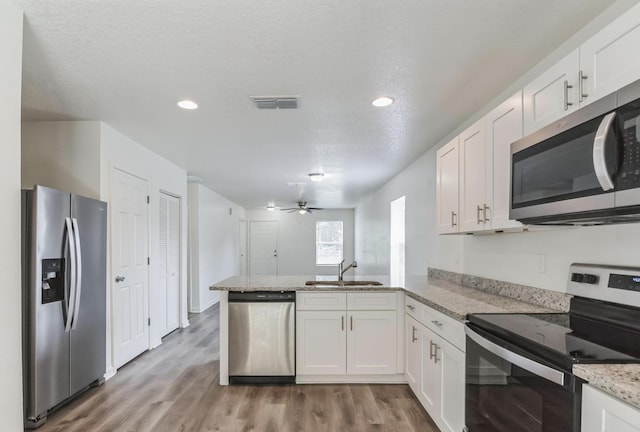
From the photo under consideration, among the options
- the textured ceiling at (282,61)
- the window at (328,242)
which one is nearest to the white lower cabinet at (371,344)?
the textured ceiling at (282,61)

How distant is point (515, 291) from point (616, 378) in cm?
151

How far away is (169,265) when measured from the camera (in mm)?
5215

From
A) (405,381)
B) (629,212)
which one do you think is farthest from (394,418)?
(629,212)

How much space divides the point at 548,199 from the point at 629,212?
38cm

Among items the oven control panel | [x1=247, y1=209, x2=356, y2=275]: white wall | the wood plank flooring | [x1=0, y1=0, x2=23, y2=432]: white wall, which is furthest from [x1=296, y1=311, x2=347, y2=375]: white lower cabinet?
[x1=247, y1=209, x2=356, y2=275]: white wall

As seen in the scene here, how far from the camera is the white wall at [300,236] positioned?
38.4 feet

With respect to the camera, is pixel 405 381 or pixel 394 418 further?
pixel 405 381

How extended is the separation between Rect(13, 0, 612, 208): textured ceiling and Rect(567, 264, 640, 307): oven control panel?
1234 millimetres

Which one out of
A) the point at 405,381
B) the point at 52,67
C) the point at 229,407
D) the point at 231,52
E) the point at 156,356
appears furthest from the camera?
the point at 156,356

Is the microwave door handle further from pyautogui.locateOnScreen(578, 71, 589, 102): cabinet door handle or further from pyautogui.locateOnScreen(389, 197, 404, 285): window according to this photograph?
pyautogui.locateOnScreen(389, 197, 404, 285): window

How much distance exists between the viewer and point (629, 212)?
1.26 metres

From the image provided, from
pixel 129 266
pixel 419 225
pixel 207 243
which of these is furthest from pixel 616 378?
pixel 207 243

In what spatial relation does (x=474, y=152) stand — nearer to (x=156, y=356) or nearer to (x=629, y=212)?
(x=629, y=212)

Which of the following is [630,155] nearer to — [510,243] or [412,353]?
[510,243]
